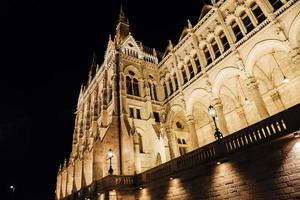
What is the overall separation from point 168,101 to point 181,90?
2952mm

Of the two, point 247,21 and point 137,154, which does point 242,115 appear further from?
point 137,154

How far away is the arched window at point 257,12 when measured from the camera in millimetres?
19500

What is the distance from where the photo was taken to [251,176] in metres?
10.9

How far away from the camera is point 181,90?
25859 mm

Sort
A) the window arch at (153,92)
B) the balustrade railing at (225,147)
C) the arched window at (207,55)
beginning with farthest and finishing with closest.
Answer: the window arch at (153,92), the arched window at (207,55), the balustrade railing at (225,147)

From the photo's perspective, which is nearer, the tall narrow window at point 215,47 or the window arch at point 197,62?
the tall narrow window at point 215,47

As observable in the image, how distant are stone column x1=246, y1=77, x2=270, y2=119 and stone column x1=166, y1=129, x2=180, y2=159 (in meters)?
10.7

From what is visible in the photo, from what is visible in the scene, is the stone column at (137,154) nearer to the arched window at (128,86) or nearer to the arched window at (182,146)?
the arched window at (182,146)

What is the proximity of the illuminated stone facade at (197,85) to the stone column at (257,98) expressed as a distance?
0.22 feet

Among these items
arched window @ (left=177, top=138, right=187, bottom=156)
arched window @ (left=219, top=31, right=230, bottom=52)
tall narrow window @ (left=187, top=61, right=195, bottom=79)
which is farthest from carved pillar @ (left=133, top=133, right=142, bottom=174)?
arched window @ (left=219, top=31, right=230, bottom=52)

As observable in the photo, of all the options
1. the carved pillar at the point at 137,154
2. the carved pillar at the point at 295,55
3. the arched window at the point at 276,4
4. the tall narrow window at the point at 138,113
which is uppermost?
the arched window at the point at 276,4

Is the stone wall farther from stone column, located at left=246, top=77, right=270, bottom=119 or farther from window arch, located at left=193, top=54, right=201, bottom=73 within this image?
window arch, located at left=193, top=54, right=201, bottom=73

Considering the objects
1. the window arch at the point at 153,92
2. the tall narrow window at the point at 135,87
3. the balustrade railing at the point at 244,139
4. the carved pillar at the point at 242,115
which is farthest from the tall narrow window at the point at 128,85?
the balustrade railing at the point at 244,139

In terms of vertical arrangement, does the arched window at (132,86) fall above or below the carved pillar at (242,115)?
above
